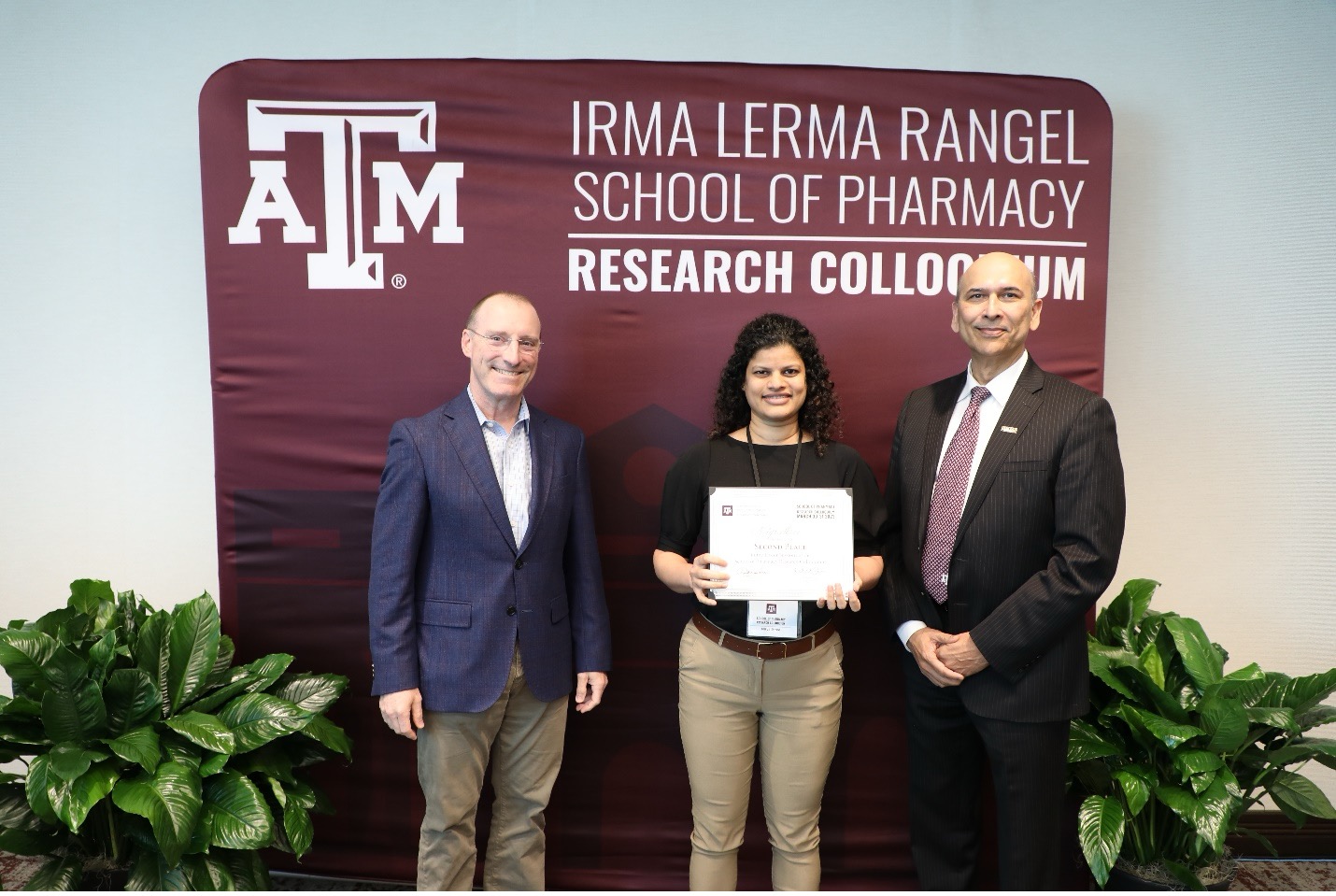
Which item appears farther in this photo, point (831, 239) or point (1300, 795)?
point (831, 239)

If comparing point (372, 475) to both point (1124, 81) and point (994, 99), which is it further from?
point (1124, 81)

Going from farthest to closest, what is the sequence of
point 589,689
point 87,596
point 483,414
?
point 87,596 < point 589,689 < point 483,414

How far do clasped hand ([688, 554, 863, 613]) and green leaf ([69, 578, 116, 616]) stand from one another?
176 cm

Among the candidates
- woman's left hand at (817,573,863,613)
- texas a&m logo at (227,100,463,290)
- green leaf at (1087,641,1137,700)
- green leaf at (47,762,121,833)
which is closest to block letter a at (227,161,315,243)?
texas a&m logo at (227,100,463,290)

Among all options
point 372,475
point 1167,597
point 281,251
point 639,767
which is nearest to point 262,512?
point 372,475

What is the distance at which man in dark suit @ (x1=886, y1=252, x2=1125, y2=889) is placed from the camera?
1.95 metres

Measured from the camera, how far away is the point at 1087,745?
228cm

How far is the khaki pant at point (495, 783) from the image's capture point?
219cm

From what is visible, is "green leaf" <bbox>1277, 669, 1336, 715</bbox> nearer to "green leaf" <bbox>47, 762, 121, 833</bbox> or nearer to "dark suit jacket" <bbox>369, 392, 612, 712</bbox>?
"dark suit jacket" <bbox>369, 392, 612, 712</bbox>

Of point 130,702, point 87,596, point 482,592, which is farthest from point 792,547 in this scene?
point 87,596

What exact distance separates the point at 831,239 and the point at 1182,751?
1772 millimetres

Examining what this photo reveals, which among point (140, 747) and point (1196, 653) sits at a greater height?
point (1196, 653)

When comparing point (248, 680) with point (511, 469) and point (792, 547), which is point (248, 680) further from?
point (792, 547)

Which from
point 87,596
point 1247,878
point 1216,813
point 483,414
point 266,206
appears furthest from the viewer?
point 1247,878
